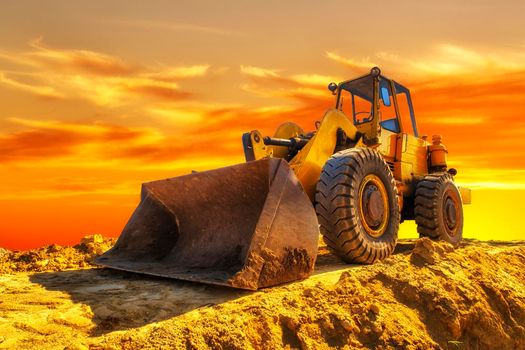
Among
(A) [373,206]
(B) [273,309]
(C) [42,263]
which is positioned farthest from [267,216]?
(C) [42,263]

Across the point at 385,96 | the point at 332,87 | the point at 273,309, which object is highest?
the point at 332,87

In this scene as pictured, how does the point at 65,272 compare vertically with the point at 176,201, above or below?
→ below

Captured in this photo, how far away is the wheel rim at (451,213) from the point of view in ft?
26.0

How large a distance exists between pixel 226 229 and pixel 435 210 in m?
4.24

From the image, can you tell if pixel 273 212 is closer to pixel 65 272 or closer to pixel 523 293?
pixel 65 272

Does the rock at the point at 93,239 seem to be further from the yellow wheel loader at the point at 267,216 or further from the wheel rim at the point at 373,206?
the wheel rim at the point at 373,206

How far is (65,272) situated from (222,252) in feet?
5.92

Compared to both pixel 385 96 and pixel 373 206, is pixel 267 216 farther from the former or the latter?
pixel 385 96

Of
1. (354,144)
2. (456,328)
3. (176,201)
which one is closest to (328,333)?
(456,328)

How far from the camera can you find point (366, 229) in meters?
5.34

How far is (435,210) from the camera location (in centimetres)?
745

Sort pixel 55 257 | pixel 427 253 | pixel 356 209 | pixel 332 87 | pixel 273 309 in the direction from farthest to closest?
pixel 332 87, pixel 55 257, pixel 427 253, pixel 356 209, pixel 273 309

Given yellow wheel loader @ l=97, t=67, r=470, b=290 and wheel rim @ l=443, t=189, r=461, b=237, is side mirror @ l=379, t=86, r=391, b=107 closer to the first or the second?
yellow wheel loader @ l=97, t=67, r=470, b=290

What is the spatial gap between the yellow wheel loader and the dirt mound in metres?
0.76
